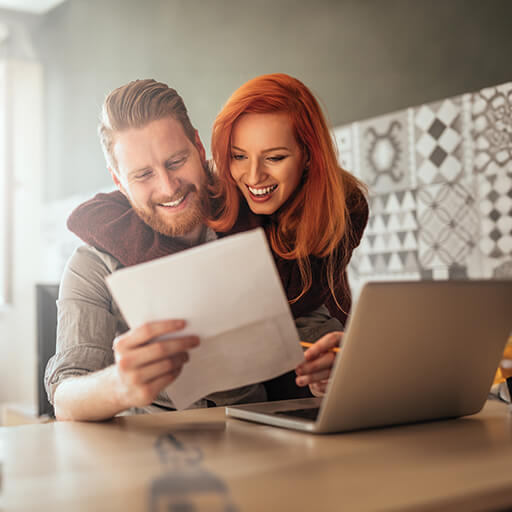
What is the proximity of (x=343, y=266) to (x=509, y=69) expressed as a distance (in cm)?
74

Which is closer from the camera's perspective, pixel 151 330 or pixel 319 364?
pixel 151 330

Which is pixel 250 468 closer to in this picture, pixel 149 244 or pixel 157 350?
pixel 157 350

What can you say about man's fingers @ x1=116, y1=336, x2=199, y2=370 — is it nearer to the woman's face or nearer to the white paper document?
the white paper document

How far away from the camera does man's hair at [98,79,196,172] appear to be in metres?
1.37

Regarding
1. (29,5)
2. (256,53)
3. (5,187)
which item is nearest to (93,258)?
(256,53)

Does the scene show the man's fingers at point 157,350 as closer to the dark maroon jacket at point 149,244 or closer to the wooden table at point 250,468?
the wooden table at point 250,468

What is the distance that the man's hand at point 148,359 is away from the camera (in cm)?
77

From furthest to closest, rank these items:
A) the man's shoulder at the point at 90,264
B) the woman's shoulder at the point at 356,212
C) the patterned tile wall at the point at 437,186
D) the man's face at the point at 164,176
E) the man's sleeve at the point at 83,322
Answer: the patterned tile wall at the point at 437,186 < the woman's shoulder at the point at 356,212 < the man's face at the point at 164,176 < the man's shoulder at the point at 90,264 < the man's sleeve at the point at 83,322

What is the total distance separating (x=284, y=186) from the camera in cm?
145

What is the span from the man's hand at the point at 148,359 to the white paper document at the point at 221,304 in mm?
13

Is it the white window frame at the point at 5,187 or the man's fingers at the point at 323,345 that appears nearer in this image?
the man's fingers at the point at 323,345

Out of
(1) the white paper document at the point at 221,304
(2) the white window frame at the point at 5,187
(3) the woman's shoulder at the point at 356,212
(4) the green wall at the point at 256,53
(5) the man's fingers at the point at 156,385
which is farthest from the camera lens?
(2) the white window frame at the point at 5,187

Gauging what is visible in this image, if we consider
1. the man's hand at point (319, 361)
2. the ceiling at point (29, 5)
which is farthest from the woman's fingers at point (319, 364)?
the ceiling at point (29, 5)

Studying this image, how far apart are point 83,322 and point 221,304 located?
50 centimetres
